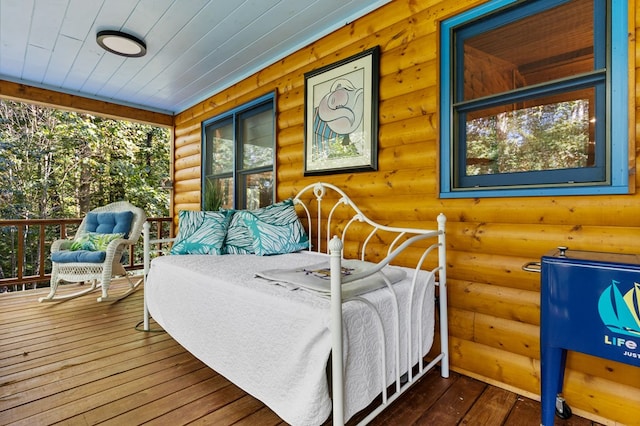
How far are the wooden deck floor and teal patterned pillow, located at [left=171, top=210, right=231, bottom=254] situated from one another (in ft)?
2.13

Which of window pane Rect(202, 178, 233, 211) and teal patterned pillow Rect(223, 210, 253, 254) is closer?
teal patterned pillow Rect(223, 210, 253, 254)

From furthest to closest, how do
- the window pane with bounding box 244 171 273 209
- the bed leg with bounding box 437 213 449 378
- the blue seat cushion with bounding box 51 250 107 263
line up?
the window pane with bounding box 244 171 273 209 < the blue seat cushion with bounding box 51 250 107 263 < the bed leg with bounding box 437 213 449 378

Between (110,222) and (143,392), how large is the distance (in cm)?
246

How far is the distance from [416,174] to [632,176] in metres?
0.94

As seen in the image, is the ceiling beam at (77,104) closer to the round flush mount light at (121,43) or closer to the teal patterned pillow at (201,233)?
the round flush mount light at (121,43)

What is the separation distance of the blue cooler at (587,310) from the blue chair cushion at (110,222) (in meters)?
3.62

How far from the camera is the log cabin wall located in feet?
4.43

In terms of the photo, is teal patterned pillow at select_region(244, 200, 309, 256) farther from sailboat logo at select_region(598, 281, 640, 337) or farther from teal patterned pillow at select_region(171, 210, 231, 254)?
sailboat logo at select_region(598, 281, 640, 337)

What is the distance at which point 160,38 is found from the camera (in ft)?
8.48

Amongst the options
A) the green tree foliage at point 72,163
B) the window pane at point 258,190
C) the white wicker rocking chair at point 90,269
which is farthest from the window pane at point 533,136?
the green tree foliage at point 72,163

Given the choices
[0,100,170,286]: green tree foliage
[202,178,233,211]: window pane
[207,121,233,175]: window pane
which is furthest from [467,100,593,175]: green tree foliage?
[0,100,170,286]: green tree foliage

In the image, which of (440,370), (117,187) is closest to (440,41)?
(440,370)

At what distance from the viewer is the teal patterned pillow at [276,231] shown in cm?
224

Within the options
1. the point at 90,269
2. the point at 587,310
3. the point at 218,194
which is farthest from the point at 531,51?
the point at 90,269
